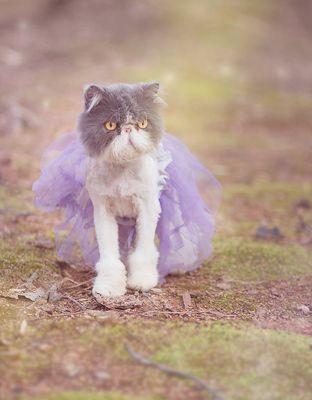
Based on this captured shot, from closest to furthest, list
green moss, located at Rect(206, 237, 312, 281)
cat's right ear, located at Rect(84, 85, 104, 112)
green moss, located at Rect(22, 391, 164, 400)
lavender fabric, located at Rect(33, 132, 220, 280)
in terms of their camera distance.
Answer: green moss, located at Rect(22, 391, 164, 400), cat's right ear, located at Rect(84, 85, 104, 112), lavender fabric, located at Rect(33, 132, 220, 280), green moss, located at Rect(206, 237, 312, 281)

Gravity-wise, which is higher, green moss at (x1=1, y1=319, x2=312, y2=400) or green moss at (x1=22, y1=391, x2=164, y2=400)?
green moss at (x1=1, y1=319, x2=312, y2=400)

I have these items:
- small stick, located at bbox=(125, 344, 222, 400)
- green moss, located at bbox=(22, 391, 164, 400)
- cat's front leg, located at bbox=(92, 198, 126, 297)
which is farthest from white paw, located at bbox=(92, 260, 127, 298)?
green moss, located at bbox=(22, 391, 164, 400)

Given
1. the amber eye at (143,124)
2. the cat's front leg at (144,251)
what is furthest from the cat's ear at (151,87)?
the cat's front leg at (144,251)

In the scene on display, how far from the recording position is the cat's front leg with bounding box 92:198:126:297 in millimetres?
3588

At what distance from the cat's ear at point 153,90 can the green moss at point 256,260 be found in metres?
1.36

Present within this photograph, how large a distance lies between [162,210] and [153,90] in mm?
821

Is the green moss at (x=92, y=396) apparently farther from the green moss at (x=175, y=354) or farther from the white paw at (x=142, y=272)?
the white paw at (x=142, y=272)

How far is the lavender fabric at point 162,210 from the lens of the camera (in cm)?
397

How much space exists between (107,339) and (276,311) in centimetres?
119

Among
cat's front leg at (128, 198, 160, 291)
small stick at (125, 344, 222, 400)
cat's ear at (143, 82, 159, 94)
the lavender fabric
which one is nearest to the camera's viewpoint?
small stick at (125, 344, 222, 400)

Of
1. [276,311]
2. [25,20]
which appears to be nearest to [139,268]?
[276,311]

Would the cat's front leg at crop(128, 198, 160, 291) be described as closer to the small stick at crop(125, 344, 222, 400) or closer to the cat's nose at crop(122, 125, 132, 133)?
the cat's nose at crop(122, 125, 132, 133)

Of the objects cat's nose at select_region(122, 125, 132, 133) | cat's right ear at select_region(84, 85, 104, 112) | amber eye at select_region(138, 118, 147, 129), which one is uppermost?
cat's right ear at select_region(84, 85, 104, 112)

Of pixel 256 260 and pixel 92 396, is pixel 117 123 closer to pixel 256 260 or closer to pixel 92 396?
pixel 92 396
